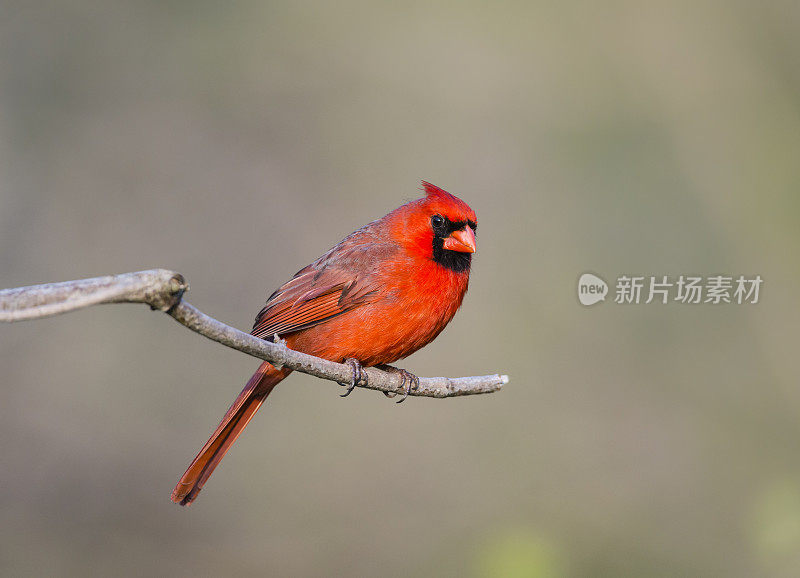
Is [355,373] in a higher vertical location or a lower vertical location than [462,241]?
lower

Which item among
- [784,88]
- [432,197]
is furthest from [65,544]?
[784,88]

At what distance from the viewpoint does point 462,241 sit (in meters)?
2.70

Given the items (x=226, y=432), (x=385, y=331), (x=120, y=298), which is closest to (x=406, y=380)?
(x=385, y=331)

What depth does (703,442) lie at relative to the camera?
198 inches

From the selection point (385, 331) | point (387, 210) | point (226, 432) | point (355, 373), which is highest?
point (387, 210)

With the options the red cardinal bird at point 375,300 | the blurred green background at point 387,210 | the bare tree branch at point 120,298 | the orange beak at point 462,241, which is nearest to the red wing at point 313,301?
the red cardinal bird at point 375,300

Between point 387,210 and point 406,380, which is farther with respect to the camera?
point 387,210

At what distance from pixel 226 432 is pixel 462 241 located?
3.56 ft

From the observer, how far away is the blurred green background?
15.6 ft

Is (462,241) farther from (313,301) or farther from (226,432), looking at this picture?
(226,432)

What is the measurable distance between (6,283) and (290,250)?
69.1 inches

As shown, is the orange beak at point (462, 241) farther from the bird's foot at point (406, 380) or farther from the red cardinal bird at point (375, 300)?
the bird's foot at point (406, 380)

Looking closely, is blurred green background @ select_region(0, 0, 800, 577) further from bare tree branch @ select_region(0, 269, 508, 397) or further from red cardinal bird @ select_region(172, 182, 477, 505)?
bare tree branch @ select_region(0, 269, 508, 397)

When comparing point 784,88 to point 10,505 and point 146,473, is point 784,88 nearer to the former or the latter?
point 146,473
